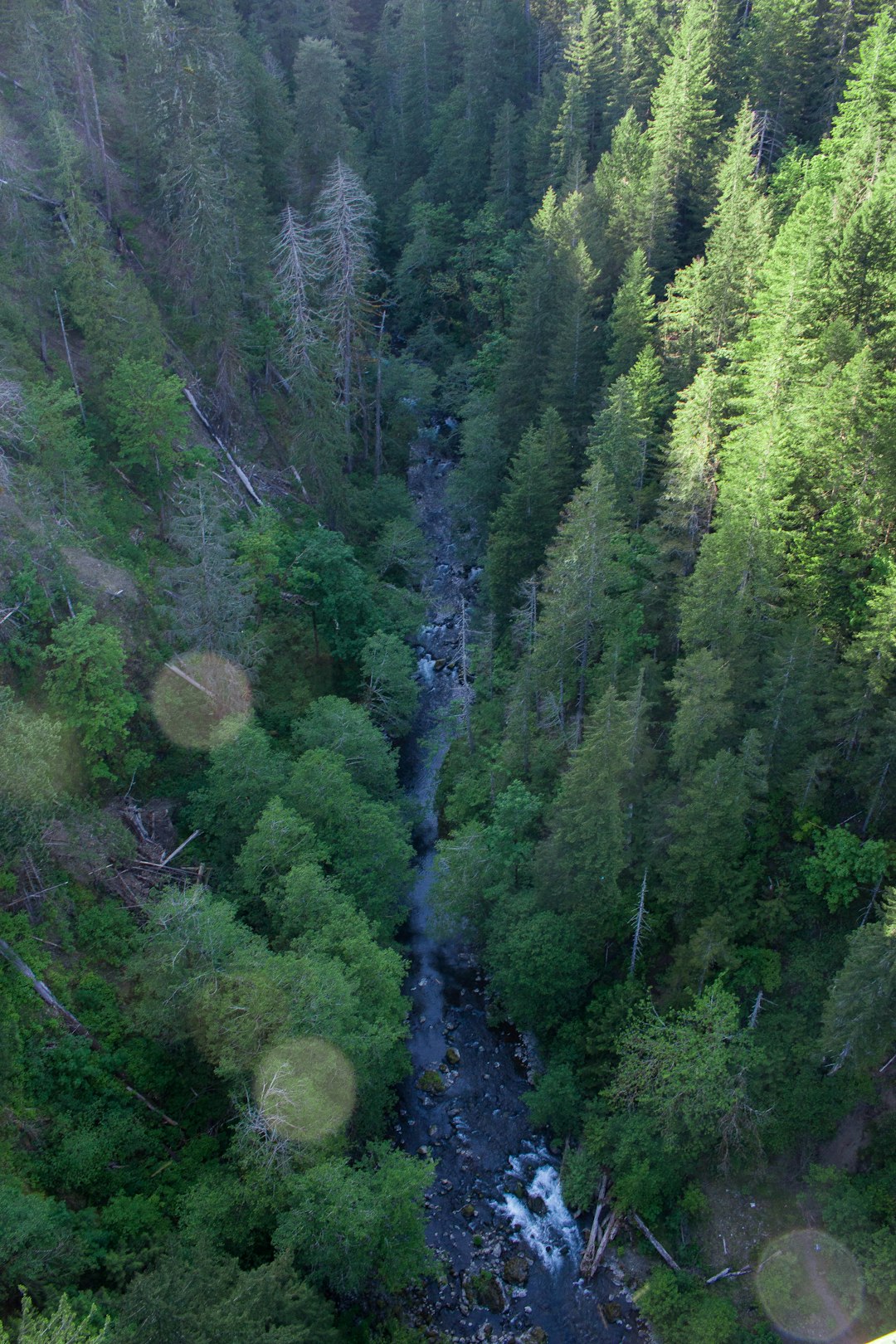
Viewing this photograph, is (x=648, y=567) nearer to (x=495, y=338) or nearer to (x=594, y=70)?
(x=495, y=338)

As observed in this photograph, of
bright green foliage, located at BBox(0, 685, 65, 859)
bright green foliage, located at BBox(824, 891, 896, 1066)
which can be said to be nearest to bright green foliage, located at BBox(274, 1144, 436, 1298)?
bright green foliage, located at BBox(824, 891, 896, 1066)

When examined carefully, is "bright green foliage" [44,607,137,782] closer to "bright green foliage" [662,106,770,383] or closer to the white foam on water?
the white foam on water

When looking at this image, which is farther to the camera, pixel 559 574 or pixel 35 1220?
pixel 559 574

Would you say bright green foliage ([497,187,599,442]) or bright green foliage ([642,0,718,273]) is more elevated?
bright green foliage ([642,0,718,273])

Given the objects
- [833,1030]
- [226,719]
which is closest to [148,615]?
[226,719]

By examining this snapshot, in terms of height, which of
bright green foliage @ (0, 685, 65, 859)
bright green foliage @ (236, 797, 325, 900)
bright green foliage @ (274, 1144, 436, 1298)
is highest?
bright green foliage @ (0, 685, 65, 859)

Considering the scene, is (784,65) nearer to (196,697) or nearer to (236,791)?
(196,697)

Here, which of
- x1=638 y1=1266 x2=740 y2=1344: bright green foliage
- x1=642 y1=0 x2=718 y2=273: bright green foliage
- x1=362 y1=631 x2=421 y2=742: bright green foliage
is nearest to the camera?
x1=638 y1=1266 x2=740 y2=1344: bright green foliage
